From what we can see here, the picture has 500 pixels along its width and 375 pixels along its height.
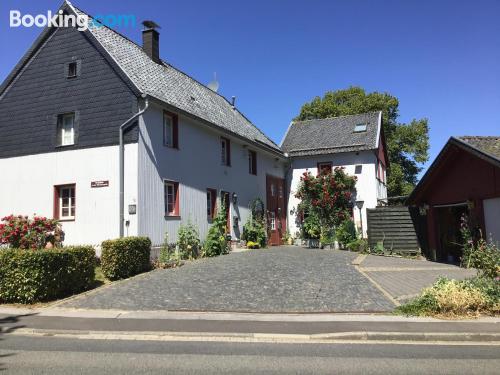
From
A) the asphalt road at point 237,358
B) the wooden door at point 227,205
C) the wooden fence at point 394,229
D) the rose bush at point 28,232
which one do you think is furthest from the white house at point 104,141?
the asphalt road at point 237,358

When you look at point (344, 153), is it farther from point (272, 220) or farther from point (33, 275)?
point (33, 275)

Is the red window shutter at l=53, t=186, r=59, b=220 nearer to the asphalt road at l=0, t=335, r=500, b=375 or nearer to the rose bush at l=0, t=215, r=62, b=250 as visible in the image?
the rose bush at l=0, t=215, r=62, b=250

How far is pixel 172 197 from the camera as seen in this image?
58.6 feet

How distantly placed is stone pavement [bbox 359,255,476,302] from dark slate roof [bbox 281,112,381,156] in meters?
12.0

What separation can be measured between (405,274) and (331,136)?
17.8m

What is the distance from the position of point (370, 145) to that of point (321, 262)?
1351 centimetres

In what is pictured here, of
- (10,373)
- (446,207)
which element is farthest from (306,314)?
(446,207)

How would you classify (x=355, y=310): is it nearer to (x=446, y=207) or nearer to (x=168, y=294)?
(x=168, y=294)

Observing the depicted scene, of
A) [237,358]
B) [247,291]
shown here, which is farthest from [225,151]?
[237,358]

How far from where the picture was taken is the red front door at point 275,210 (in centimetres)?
2681

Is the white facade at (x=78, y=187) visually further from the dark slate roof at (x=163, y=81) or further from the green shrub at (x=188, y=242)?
the dark slate roof at (x=163, y=81)

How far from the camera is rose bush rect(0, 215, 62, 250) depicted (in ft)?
50.7

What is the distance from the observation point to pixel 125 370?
5.86 m

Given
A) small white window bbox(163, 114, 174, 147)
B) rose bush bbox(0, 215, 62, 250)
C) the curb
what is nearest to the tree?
small white window bbox(163, 114, 174, 147)
